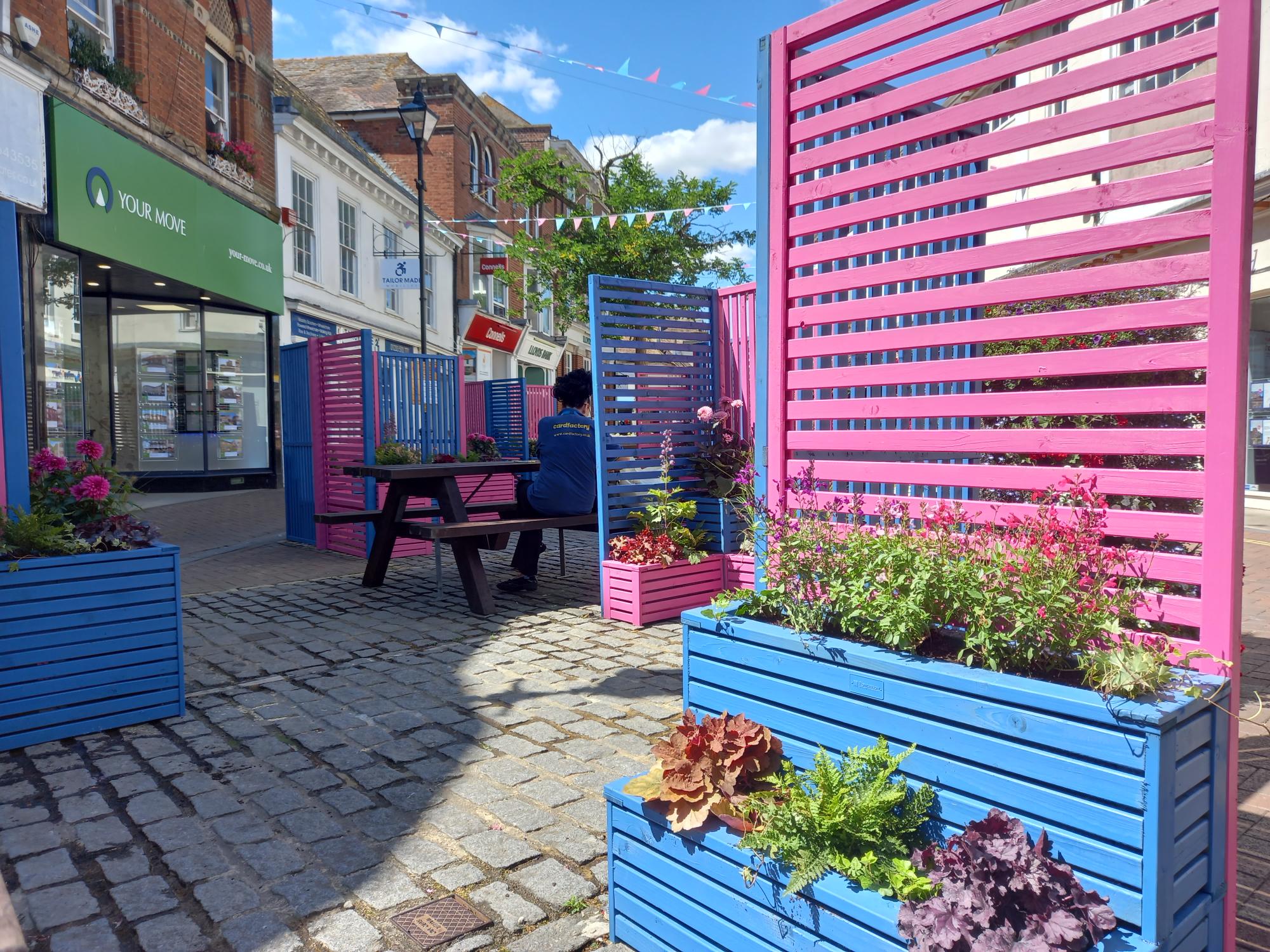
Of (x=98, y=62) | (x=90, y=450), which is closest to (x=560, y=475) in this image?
(x=90, y=450)

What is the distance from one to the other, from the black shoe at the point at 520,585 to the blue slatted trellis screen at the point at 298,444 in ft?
11.3

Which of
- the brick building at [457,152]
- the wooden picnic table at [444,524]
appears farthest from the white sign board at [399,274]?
the wooden picnic table at [444,524]

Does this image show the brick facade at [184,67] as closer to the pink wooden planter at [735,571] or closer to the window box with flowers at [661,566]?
the window box with flowers at [661,566]

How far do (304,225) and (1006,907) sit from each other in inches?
775

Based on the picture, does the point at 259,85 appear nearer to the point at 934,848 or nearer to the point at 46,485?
the point at 46,485

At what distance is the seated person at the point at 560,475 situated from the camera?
7078 mm

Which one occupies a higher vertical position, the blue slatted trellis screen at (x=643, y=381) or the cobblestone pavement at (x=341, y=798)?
the blue slatted trellis screen at (x=643, y=381)

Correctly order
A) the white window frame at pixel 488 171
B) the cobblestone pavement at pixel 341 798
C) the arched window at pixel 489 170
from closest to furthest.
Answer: the cobblestone pavement at pixel 341 798, the white window frame at pixel 488 171, the arched window at pixel 489 170

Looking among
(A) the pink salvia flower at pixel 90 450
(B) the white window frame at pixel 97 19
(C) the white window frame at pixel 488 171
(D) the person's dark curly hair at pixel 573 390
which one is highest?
(C) the white window frame at pixel 488 171

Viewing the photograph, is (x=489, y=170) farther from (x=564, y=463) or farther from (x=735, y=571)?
(x=735, y=571)

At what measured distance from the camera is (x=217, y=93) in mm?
15758

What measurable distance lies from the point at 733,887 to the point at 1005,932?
66 centimetres

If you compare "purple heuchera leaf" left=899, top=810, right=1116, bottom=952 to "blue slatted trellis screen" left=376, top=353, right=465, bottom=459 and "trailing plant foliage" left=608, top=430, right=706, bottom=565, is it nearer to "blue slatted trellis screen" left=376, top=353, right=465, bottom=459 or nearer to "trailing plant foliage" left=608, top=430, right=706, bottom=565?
"trailing plant foliage" left=608, top=430, right=706, bottom=565

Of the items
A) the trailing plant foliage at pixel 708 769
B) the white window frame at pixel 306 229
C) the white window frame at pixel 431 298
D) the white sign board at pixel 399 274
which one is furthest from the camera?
the white window frame at pixel 431 298
